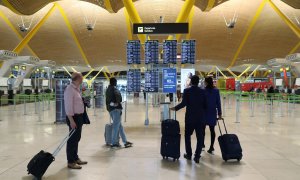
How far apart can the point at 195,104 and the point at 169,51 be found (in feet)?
18.7

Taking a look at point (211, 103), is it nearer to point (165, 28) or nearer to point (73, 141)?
point (73, 141)

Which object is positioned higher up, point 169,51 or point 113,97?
point 169,51

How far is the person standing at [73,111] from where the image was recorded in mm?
5793

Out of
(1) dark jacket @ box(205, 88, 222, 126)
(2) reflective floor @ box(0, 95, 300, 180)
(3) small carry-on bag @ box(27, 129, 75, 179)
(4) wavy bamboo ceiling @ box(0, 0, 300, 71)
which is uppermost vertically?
(4) wavy bamboo ceiling @ box(0, 0, 300, 71)

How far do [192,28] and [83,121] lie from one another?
41.0 m

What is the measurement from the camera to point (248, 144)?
843 cm

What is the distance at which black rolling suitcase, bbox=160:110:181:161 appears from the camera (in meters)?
6.51

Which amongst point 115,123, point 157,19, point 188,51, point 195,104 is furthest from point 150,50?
point 157,19

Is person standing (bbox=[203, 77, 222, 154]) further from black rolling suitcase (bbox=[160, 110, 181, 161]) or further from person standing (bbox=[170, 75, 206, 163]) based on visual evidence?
black rolling suitcase (bbox=[160, 110, 181, 161])

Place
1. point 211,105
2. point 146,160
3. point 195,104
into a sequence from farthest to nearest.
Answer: point 211,105
point 146,160
point 195,104

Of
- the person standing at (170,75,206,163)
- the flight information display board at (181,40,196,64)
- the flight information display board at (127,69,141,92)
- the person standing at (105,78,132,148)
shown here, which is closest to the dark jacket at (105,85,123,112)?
the person standing at (105,78,132,148)

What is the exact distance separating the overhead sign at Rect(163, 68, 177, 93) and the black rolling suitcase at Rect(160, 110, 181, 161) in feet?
17.0

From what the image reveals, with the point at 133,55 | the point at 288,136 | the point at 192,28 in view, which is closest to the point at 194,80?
the point at 288,136

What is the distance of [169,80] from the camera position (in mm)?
12008
